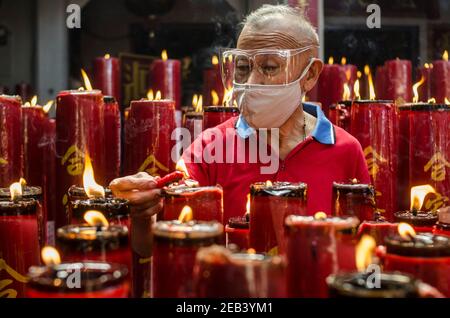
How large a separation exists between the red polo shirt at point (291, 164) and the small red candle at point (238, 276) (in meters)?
1.41

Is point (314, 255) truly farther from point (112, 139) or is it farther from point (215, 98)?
point (215, 98)

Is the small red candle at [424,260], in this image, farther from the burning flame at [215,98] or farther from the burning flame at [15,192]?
the burning flame at [215,98]

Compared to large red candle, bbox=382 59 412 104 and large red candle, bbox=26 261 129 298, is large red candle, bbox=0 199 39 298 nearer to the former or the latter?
Result: large red candle, bbox=26 261 129 298

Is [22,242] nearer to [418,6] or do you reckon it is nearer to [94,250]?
[94,250]

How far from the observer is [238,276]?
783 millimetres

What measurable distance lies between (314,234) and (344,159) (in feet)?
4.72

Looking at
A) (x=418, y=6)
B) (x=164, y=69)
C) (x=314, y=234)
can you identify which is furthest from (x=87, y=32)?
(x=314, y=234)

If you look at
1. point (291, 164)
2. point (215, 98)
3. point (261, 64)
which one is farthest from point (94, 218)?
point (215, 98)

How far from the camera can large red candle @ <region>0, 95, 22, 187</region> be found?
194cm

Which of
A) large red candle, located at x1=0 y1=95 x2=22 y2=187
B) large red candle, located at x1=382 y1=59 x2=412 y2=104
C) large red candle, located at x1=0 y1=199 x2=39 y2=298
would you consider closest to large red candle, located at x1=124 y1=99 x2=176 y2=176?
large red candle, located at x1=0 y1=95 x2=22 y2=187

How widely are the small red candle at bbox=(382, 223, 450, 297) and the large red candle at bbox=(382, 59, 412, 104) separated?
219 centimetres

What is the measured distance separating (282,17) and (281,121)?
41cm

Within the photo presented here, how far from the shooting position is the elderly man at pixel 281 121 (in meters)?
2.22

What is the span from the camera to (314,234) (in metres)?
0.96
